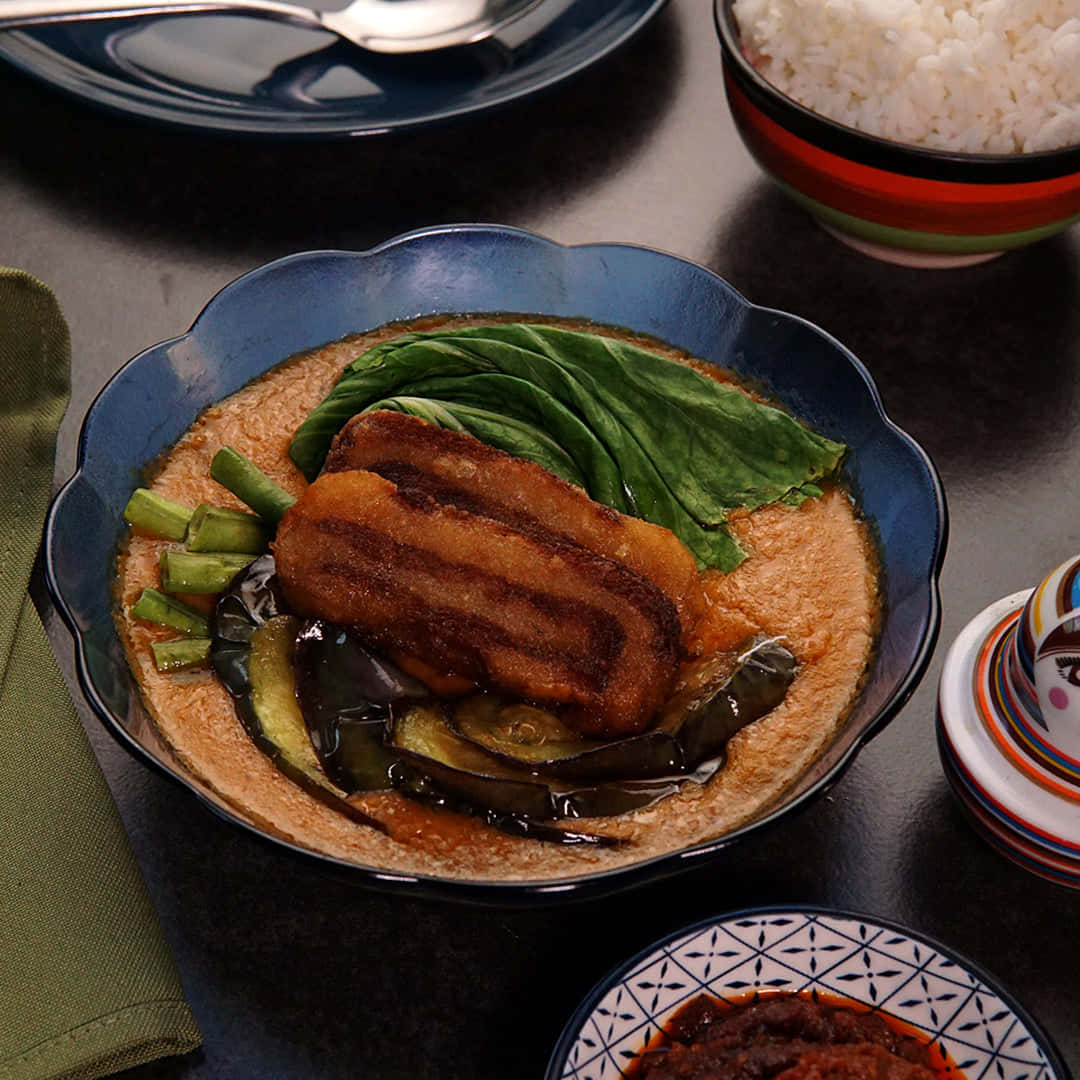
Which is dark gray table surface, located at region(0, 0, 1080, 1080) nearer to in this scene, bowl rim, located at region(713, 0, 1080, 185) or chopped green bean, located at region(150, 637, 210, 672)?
chopped green bean, located at region(150, 637, 210, 672)

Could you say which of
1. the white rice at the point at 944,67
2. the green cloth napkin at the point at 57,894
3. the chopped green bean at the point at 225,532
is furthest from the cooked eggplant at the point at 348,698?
the white rice at the point at 944,67

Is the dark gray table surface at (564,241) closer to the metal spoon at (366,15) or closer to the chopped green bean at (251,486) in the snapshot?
the metal spoon at (366,15)

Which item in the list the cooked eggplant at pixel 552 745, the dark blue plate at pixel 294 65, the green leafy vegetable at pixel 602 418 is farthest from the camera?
the dark blue plate at pixel 294 65

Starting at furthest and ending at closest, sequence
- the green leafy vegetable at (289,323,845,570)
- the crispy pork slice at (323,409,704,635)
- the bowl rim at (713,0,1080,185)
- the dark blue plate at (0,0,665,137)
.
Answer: the dark blue plate at (0,0,665,137), the bowl rim at (713,0,1080,185), the green leafy vegetable at (289,323,845,570), the crispy pork slice at (323,409,704,635)

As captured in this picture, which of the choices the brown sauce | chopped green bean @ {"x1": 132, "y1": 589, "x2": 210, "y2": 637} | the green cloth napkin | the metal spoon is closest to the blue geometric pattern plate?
the brown sauce

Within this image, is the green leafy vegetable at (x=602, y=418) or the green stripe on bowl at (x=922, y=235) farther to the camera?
the green stripe on bowl at (x=922, y=235)
